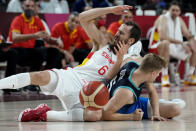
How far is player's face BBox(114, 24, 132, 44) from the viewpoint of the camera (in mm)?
4380

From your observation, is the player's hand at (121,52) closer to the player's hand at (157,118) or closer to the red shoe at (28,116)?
the player's hand at (157,118)

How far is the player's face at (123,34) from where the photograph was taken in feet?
14.4

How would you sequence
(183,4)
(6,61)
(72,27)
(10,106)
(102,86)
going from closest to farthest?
(102,86) < (10,106) < (6,61) < (72,27) < (183,4)

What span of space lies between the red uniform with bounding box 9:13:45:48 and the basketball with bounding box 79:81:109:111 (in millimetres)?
4559

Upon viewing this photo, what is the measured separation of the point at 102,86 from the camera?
153 inches

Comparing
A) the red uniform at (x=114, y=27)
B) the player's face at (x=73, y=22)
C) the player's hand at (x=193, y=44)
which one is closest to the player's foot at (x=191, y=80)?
the player's hand at (x=193, y=44)

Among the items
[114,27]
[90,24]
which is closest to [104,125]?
[90,24]

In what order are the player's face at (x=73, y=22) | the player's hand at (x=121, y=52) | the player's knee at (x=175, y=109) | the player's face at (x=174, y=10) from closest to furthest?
the player's hand at (x=121, y=52) → the player's knee at (x=175, y=109) → the player's face at (x=73, y=22) → the player's face at (x=174, y=10)

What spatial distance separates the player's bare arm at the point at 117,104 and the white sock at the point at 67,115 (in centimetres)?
22

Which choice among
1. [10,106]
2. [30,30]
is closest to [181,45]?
[30,30]

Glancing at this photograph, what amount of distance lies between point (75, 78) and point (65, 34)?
205 inches

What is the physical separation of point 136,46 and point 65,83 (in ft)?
3.32

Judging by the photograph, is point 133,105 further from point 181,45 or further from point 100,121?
point 181,45

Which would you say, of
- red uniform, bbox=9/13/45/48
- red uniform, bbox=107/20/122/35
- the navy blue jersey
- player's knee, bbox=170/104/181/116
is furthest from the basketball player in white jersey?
red uniform, bbox=107/20/122/35
